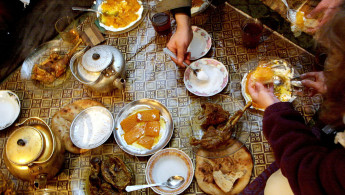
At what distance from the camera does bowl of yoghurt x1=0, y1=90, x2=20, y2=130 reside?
2.00 metres

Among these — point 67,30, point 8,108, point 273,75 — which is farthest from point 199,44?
point 8,108

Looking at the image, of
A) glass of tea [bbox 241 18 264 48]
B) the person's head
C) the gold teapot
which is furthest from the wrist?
the gold teapot

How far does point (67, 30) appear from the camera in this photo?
90.0 inches

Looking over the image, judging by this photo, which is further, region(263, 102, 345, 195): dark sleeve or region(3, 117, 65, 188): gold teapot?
region(3, 117, 65, 188): gold teapot

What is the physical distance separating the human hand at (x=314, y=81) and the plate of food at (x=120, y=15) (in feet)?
4.62

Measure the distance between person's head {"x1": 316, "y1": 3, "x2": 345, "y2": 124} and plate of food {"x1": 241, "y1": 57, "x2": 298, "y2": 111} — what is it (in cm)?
48

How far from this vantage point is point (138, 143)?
1781mm

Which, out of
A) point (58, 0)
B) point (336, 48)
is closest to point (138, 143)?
point (336, 48)

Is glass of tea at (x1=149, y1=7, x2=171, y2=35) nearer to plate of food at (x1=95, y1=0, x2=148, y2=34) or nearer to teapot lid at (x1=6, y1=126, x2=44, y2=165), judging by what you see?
plate of food at (x1=95, y1=0, x2=148, y2=34)

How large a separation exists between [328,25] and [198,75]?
928mm

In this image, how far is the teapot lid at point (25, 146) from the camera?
5.04ft

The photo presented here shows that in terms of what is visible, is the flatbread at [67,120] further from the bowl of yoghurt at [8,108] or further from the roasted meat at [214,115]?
the roasted meat at [214,115]

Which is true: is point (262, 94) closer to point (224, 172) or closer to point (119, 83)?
point (224, 172)

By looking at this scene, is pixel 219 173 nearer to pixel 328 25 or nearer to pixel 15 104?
pixel 328 25
